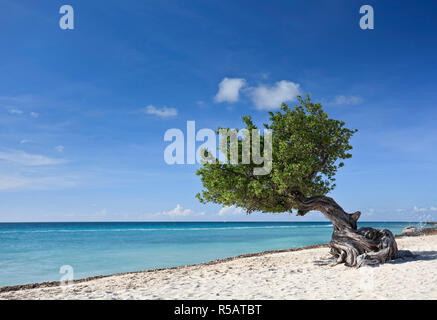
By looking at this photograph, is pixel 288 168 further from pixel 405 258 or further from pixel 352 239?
pixel 405 258

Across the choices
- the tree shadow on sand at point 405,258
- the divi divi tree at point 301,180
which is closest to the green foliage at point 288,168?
the divi divi tree at point 301,180

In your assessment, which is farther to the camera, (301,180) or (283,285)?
(301,180)

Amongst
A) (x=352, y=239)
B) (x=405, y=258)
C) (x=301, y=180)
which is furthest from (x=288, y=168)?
(x=405, y=258)

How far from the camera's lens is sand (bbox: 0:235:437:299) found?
28.1 ft

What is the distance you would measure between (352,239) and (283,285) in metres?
5.00

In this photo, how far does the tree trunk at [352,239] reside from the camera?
12.4m

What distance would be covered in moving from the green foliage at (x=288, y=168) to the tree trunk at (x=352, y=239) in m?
0.58

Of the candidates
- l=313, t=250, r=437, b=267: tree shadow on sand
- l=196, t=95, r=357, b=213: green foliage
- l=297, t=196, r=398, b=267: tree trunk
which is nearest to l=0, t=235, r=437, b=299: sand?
l=313, t=250, r=437, b=267: tree shadow on sand

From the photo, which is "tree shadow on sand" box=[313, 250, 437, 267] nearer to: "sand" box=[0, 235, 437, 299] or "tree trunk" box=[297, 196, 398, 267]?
"sand" box=[0, 235, 437, 299]

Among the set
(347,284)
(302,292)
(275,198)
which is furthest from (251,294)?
(275,198)

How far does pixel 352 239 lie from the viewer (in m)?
13.2
